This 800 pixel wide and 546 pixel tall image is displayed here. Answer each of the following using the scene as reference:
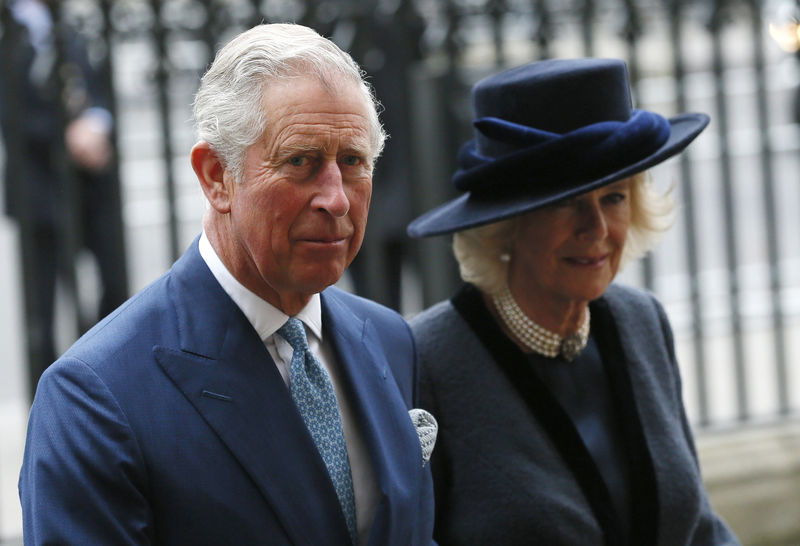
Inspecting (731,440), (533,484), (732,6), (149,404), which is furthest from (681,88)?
(149,404)

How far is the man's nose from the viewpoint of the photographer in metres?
1.92

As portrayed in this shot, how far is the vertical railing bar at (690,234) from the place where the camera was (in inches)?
199

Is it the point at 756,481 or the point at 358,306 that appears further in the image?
the point at 756,481

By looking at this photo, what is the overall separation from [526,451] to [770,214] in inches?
116

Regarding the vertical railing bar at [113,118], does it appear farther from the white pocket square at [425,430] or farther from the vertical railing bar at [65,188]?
the white pocket square at [425,430]

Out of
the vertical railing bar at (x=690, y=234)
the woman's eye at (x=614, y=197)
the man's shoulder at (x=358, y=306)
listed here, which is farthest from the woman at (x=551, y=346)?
the vertical railing bar at (x=690, y=234)

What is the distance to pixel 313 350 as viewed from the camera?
84.4 inches

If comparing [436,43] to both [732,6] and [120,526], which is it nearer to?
[732,6]

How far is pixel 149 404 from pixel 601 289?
46.9 inches

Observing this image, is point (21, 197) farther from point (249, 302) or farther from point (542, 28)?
point (249, 302)

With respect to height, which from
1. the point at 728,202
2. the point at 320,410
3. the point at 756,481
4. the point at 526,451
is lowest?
the point at 756,481

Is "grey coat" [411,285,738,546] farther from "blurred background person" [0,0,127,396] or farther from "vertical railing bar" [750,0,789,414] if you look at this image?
"vertical railing bar" [750,0,789,414]

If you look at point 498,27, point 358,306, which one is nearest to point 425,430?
point 358,306

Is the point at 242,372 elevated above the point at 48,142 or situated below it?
below
